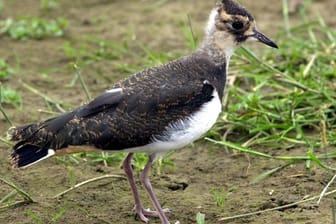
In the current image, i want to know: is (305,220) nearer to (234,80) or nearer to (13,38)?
(234,80)

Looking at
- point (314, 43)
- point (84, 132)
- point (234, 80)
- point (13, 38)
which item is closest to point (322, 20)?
point (314, 43)

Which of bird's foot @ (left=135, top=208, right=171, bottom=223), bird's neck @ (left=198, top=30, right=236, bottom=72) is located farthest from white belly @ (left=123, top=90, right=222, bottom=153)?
bird's neck @ (left=198, top=30, right=236, bottom=72)

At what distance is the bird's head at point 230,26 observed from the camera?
6.27 metres

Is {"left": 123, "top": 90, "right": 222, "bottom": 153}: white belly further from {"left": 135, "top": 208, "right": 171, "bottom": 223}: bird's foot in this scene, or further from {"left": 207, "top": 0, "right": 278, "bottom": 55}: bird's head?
{"left": 207, "top": 0, "right": 278, "bottom": 55}: bird's head

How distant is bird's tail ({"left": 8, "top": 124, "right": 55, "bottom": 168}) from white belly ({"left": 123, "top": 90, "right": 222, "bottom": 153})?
22.1 inches

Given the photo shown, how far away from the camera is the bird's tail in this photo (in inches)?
227

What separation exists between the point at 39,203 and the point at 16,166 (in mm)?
548

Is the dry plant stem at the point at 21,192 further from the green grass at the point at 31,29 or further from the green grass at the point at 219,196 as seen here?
the green grass at the point at 31,29

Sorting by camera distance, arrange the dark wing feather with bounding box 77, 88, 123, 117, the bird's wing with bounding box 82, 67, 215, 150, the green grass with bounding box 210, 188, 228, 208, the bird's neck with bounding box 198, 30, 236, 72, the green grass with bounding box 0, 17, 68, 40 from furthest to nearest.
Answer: the green grass with bounding box 0, 17, 68, 40 < the bird's neck with bounding box 198, 30, 236, 72 < the green grass with bounding box 210, 188, 228, 208 < the dark wing feather with bounding box 77, 88, 123, 117 < the bird's wing with bounding box 82, 67, 215, 150

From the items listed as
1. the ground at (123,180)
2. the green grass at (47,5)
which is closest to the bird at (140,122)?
the ground at (123,180)

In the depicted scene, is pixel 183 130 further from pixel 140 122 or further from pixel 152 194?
pixel 152 194

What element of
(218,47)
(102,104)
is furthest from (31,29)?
(102,104)

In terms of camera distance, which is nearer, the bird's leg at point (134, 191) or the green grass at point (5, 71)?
the bird's leg at point (134, 191)

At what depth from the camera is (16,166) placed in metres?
5.71
